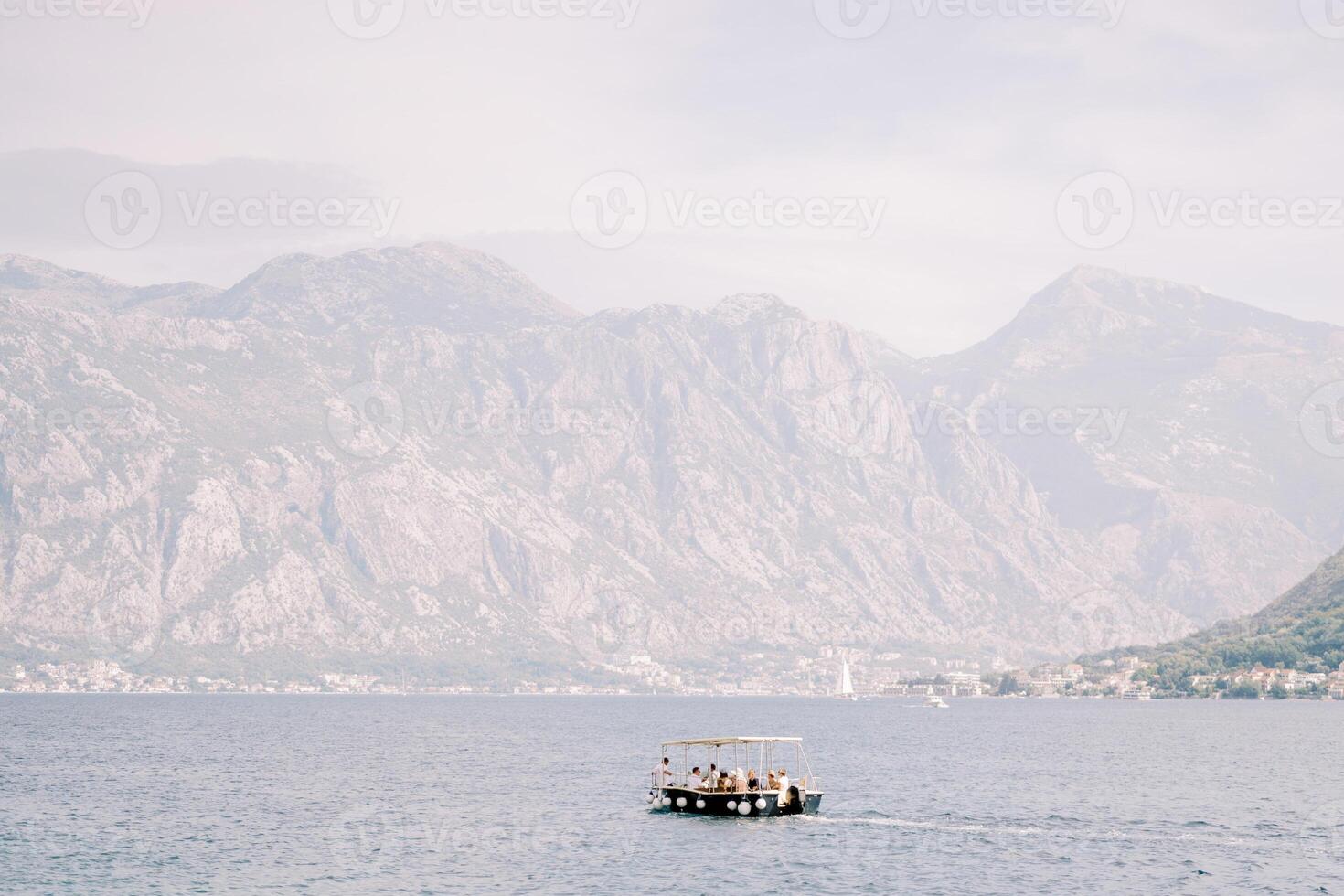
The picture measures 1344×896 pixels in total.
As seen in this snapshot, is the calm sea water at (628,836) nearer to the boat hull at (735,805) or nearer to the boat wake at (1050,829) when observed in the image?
the boat wake at (1050,829)

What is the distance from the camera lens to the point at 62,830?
123 metres

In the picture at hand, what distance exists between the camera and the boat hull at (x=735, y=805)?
5079 inches

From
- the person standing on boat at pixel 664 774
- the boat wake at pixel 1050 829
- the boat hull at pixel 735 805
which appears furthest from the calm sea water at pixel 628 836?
the person standing on boat at pixel 664 774

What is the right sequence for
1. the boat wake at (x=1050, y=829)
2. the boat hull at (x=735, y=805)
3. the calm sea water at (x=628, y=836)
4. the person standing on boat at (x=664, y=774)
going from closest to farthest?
1. the calm sea water at (x=628, y=836)
2. the boat wake at (x=1050, y=829)
3. the boat hull at (x=735, y=805)
4. the person standing on boat at (x=664, y=774)

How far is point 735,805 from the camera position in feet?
425

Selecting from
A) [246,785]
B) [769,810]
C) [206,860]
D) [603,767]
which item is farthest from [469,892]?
[603,767]

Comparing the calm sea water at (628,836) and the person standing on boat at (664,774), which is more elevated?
the person standing on boat at (664,774)

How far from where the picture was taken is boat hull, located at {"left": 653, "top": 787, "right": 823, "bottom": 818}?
129000 mm

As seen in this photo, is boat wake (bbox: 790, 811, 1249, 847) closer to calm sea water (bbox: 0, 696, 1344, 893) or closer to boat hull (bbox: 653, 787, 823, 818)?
calm sea water (bbox: 0, 696, 1344, 893)

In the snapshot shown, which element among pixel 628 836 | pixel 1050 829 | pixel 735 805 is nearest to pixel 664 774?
pixel 735 805

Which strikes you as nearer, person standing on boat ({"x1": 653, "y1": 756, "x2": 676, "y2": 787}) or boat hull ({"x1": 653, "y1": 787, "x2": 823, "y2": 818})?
boat hull ({"x1": 653, "y1": 787, "x2": 823, "y2": 818})

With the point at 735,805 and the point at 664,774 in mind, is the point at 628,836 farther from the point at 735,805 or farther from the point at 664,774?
the point at 664,774

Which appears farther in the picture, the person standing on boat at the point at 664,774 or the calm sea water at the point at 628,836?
the person standing on boat at the point at 664,774

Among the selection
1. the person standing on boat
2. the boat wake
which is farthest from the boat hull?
Result: the person standing on boat
